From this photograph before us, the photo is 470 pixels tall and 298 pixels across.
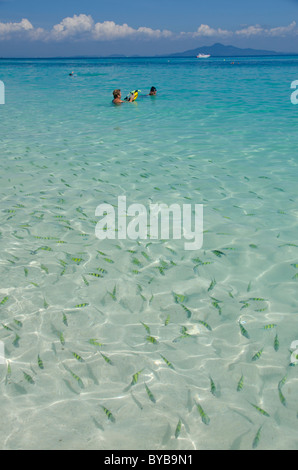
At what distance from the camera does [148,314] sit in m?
4.44

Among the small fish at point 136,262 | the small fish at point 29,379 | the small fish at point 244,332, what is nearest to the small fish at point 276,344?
the small fish at point 244,332

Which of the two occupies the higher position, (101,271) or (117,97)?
(117,97)

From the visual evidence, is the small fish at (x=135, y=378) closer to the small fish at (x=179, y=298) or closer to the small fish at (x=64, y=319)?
the small fish at (x=64, y=319)

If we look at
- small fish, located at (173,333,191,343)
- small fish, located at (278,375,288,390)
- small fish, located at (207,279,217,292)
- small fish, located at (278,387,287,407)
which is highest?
small fish, located at (207,279,217,292)

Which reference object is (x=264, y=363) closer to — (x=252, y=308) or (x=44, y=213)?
(x=252, y=308)

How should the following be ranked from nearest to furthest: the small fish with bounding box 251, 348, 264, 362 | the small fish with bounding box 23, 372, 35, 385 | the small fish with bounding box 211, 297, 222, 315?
1. the small fish with bounding box 23, 372, 35, 385
2. the small fish with bounding box 251, 348, 264, 362
3. the small fish with bounding box 211, 297, 222, 315

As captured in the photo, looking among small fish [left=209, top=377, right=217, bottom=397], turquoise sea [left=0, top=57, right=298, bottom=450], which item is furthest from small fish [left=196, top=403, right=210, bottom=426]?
small fish [left=209, top=377, right=217, bottom=397]

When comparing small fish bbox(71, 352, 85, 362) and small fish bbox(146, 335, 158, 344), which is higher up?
small fish bbox(146, 335, 158, 344)

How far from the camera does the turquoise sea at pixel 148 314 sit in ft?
10.4

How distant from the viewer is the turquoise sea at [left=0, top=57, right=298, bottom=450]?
10.4ft

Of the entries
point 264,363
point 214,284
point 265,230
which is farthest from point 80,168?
point 264,363

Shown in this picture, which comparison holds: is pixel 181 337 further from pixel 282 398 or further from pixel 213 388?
pixel 282 398

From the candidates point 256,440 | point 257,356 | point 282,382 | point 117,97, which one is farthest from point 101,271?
point 117,97

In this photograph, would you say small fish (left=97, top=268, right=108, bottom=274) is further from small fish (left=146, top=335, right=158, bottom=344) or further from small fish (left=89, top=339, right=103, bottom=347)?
small fish (left=146, top=335, right=158, bottom=344)
